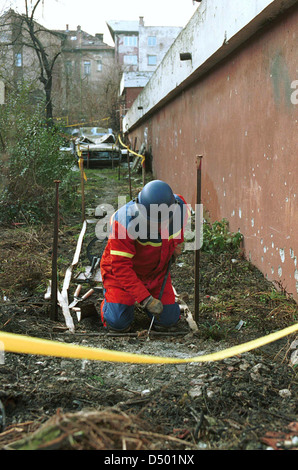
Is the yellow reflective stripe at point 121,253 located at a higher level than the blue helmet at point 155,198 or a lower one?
lower

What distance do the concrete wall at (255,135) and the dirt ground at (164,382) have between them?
20.1 inches

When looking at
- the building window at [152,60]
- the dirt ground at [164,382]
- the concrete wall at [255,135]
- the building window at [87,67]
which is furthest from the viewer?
the building window at [87,67]

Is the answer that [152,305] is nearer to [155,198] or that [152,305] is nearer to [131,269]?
[131,269]

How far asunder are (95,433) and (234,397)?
1.05m

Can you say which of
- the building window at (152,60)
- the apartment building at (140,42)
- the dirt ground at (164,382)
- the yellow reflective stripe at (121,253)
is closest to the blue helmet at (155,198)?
the yellow reflective stripe at (121,253)

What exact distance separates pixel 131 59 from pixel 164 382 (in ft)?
165

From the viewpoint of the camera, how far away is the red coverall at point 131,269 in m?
3.91

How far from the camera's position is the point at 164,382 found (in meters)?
2.82

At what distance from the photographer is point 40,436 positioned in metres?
1.72

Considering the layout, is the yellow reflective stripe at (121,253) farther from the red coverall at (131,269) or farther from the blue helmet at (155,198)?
the blue helmet at (155,198)

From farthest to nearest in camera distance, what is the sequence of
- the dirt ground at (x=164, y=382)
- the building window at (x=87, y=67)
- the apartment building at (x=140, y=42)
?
the building window at (x=87, y=67), the apartment building at (x=140, y=42), the dirt ground at (x=164, y=382)

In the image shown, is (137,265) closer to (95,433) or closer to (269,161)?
(269,161)

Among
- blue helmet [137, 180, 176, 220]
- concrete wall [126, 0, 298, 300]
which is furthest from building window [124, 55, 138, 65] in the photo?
blue helmet [137, 180, 176, 220]
